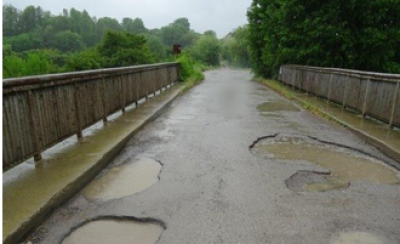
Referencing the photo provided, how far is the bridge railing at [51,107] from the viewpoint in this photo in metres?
3.60

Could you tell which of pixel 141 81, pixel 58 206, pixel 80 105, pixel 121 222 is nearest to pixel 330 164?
pixel 121 222

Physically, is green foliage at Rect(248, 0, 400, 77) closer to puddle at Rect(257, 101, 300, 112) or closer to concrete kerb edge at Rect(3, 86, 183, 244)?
puddle at Rect(257, 101, 300, 112)

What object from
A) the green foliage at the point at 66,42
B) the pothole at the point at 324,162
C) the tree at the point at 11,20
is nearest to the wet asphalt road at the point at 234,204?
the pothole at the point at 324,162

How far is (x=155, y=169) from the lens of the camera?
455 cm

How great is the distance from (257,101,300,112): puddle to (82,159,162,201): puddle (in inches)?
224

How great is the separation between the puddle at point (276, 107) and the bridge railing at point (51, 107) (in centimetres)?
464

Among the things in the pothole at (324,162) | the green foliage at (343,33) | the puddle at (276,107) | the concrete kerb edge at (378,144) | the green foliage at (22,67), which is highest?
the green foliage at (343,33)

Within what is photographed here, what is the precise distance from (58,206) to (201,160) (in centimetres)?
216

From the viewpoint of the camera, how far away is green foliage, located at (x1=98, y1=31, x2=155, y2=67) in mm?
45562

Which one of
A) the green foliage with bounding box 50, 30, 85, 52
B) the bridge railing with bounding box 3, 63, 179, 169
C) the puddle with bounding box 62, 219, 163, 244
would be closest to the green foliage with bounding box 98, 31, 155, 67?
the bridge railing with bounding box 3, 63, 179, 169

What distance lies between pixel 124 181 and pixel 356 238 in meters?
2.77

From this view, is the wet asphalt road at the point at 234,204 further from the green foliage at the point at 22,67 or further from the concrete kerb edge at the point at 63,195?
the green foliage at the point at 22,67

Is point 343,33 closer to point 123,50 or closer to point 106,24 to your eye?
point 123,50

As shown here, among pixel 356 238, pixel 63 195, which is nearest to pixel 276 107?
pixel 356 238
